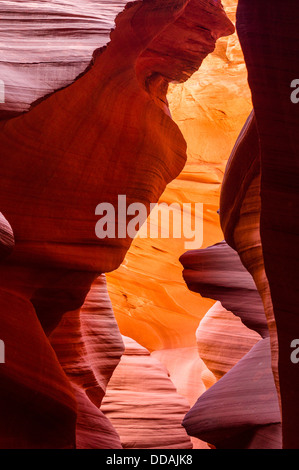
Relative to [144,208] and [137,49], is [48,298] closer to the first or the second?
[144,208]

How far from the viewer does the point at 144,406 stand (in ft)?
22.9

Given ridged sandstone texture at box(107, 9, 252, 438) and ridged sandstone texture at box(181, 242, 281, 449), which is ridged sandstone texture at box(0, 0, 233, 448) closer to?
ridged sandstone texture at box(181, 242, 281, 449)

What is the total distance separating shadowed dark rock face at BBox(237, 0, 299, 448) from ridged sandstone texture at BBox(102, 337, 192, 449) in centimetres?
458

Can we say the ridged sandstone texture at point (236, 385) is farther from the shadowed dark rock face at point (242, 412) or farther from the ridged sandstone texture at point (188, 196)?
the ridged sandstone texture at point (188, 196)

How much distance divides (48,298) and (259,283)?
1.51m

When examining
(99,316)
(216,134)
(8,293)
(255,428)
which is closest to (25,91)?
(8,293)

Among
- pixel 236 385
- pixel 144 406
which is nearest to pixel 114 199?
pixel 236 385

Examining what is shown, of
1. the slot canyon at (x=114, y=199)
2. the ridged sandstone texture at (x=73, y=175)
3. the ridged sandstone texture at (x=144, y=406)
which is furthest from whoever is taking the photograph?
the ridged sandstone texture at (x=144, y=406)

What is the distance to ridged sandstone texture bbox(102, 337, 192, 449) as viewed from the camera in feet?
21.6

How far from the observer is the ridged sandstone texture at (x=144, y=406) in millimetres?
6588

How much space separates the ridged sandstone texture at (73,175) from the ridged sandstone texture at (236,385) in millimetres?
863

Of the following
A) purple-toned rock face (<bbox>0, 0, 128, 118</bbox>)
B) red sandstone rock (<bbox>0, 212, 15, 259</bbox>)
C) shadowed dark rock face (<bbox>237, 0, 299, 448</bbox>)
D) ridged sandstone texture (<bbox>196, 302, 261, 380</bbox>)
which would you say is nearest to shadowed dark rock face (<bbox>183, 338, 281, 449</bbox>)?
ridged sandstone texture (<bbox>196, 302, 261, 380</bbox>)

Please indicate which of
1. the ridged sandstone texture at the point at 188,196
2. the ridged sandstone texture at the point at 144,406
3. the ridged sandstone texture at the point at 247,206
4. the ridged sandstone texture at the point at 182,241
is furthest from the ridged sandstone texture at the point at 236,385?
the ridged sandstone texture at the point at 188,196

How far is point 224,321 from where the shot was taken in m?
6.34
